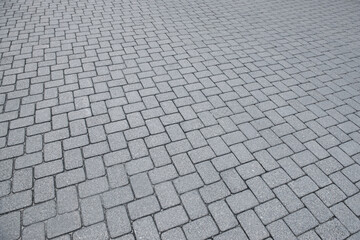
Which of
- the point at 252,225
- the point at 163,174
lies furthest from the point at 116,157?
the point at 252,225

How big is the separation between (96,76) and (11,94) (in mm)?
1344

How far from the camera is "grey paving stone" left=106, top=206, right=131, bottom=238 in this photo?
257cm

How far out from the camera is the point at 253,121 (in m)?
3.96

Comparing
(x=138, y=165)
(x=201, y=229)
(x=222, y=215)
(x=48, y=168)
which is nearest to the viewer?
(x=201, y=229)

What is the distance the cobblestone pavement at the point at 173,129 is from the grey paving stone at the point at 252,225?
0.04 feet

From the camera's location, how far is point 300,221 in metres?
2.77

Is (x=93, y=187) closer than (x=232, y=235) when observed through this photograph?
No

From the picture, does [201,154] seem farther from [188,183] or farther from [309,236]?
[309,236]

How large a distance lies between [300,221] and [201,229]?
3.58 ft

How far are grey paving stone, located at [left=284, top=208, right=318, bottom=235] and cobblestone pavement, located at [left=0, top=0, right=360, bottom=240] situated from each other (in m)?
0.01

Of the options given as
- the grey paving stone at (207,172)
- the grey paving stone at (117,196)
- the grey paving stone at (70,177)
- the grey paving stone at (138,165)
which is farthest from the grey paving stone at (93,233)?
the grey paving stone at (207,172)

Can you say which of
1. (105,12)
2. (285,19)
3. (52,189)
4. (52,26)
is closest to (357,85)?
(285,19)

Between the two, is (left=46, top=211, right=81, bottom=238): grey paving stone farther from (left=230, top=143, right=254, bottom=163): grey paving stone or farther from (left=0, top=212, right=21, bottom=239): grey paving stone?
(left=230, top=143, right=254, bottom=163): grey paving stone

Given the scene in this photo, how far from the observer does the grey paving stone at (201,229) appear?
258 centimetres
